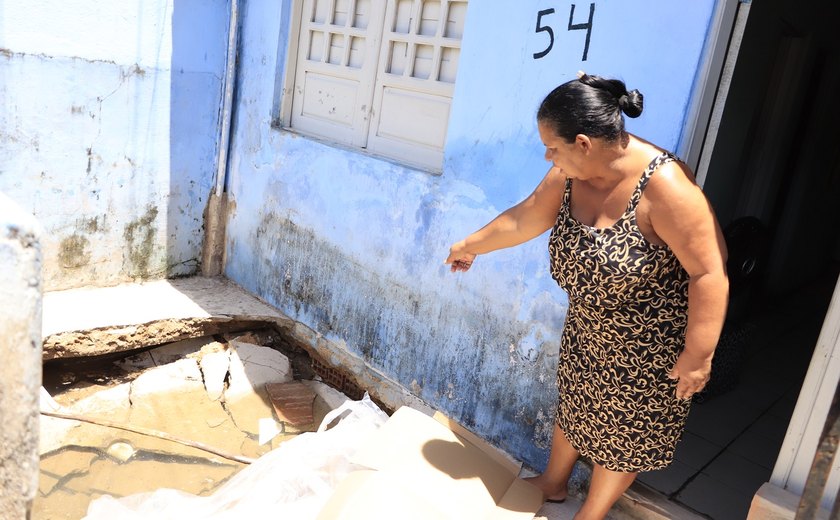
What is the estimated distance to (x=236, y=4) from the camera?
492 centimetres

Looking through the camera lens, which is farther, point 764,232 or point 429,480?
point 764,232

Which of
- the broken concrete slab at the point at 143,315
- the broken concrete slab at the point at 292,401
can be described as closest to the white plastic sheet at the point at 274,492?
the broken concrete slab at the point at 292,401

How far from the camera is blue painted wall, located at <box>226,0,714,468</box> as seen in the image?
2832mm

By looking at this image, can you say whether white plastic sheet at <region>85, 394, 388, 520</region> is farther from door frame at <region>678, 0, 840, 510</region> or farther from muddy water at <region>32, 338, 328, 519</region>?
door frame at <region>678, 0, 840, 510</region>

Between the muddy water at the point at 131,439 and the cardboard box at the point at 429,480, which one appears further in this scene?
the muddy water at the point at 131,439

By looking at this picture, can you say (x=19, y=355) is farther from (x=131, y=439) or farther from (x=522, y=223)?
(x=131, y=439)

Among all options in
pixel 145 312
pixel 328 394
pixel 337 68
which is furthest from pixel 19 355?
pixel 337 68

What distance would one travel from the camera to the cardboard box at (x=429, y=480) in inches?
91.8

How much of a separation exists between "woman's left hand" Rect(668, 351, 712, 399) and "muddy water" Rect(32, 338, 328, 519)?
253cm

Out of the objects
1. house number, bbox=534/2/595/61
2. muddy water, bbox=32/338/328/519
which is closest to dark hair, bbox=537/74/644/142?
house number, bbox=534/2/595/61

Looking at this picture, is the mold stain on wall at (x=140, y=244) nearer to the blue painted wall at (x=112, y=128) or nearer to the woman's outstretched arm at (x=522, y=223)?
the blue painted wall at (x=112, y=128)

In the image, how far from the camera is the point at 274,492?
270 cm

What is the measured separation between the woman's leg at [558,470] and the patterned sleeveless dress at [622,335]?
21cm

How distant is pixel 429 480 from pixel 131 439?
221 centimetres
